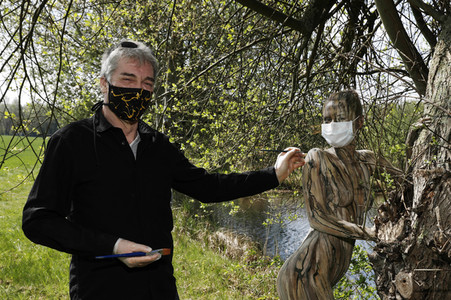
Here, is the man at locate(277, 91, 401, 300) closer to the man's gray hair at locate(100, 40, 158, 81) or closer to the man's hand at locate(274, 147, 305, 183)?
the man's hand at locate(274, 147, 305, 183)

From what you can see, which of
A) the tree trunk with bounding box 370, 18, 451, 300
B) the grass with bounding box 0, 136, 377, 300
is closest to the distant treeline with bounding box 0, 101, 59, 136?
the grass with bounding box 0, 136, 377, 300

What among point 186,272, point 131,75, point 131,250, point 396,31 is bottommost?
point 186,272

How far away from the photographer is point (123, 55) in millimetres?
2074

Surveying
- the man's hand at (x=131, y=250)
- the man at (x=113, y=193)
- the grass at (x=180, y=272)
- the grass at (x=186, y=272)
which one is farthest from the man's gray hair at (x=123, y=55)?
the grass at (x=180, y=272)

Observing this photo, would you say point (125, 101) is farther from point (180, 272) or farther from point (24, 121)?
point (180, 272)

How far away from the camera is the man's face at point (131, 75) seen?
2.11 meters

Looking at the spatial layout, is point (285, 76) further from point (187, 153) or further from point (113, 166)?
point (113, 166)

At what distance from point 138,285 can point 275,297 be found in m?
4.12

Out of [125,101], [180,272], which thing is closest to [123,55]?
[125,101]

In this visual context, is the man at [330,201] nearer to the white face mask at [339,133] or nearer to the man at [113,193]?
the white face mask at [339,133]

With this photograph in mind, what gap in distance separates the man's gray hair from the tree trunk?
5.24ft

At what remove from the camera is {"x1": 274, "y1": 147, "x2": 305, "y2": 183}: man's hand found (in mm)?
2475

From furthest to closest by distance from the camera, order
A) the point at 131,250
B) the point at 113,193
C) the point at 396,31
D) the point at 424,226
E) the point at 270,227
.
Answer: the point at 270,227 < the point at 396,31 < the point at 424,226 < the point at 113,193 < the point at 131,250

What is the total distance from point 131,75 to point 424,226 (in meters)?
1.86
